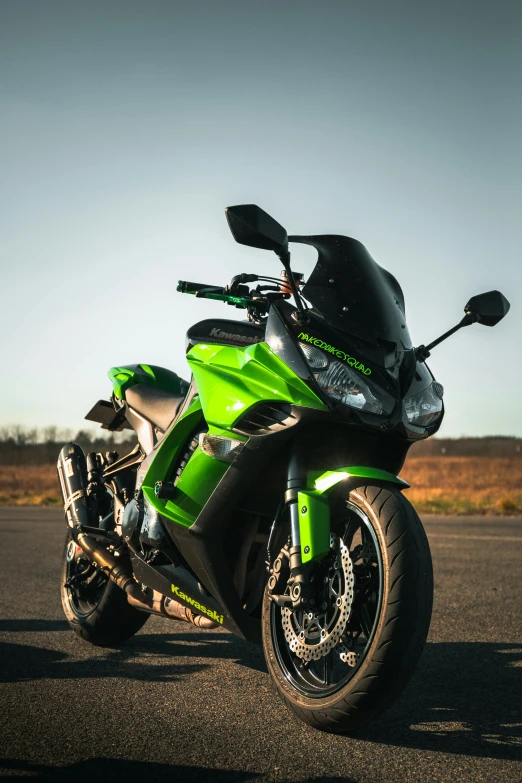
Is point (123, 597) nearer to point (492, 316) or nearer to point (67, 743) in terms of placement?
point (67, 743)

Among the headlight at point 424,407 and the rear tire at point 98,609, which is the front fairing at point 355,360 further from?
the rear tire at point 98,609

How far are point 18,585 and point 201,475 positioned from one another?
12.6 ft

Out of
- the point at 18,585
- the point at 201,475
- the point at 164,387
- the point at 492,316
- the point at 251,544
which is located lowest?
the point at 18,585

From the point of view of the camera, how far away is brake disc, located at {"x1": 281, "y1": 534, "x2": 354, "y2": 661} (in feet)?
10.2

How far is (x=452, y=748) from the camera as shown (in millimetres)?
2992

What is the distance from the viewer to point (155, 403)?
4691mm

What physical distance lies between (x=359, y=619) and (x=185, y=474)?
45.2 inches

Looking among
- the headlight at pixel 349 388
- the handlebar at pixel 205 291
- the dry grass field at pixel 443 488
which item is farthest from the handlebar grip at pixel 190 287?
the dry grass field at pixel 443 488

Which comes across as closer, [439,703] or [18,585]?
[439,703]

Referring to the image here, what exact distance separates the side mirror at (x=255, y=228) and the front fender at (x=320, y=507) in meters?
0.94

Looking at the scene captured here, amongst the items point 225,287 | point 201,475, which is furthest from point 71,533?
point 225,287

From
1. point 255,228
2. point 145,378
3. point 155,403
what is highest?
point 255,228

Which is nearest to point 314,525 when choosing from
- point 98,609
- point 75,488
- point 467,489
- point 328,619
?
point 328,619

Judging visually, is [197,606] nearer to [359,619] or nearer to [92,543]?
[359,619]
